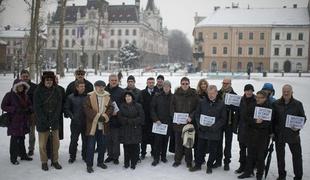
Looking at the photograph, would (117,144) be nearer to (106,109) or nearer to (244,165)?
(106,109)

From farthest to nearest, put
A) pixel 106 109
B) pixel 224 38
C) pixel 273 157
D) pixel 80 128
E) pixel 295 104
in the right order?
1. pixel 224 38
2. pixel 273 157
3. pixel 80 128
4. pixel 106 109
5. pixel 295 104

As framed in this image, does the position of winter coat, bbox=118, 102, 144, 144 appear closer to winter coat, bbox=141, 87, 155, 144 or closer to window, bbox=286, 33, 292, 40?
winter coat, bbox=141, 87, 155, 144

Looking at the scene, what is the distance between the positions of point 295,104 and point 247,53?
71.9 meters

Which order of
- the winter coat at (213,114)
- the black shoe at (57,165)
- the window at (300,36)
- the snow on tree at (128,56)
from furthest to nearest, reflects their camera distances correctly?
the snow on tree at (128,56)
the window at (300,36)
the black shoe at (57,165)
the winter coat at (213,114)

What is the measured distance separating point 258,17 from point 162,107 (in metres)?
74.2

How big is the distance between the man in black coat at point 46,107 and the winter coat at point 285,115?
4.76 metres

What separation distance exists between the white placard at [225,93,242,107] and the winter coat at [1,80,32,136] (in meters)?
4.66

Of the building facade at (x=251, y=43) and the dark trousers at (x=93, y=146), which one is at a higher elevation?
the building facade at (x=251, y=43)

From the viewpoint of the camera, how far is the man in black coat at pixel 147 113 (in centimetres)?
955

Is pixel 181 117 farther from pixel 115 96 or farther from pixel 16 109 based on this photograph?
pixel 16 109

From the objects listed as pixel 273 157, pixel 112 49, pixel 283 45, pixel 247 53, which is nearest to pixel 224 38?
pixel 247 53

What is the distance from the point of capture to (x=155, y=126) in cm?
909

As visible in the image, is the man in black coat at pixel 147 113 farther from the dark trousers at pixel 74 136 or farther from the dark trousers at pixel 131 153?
the dark trousers at pixel 74 136

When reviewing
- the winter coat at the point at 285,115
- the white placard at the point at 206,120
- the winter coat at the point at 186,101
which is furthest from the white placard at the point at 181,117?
the winter coat at the point at 285,115
